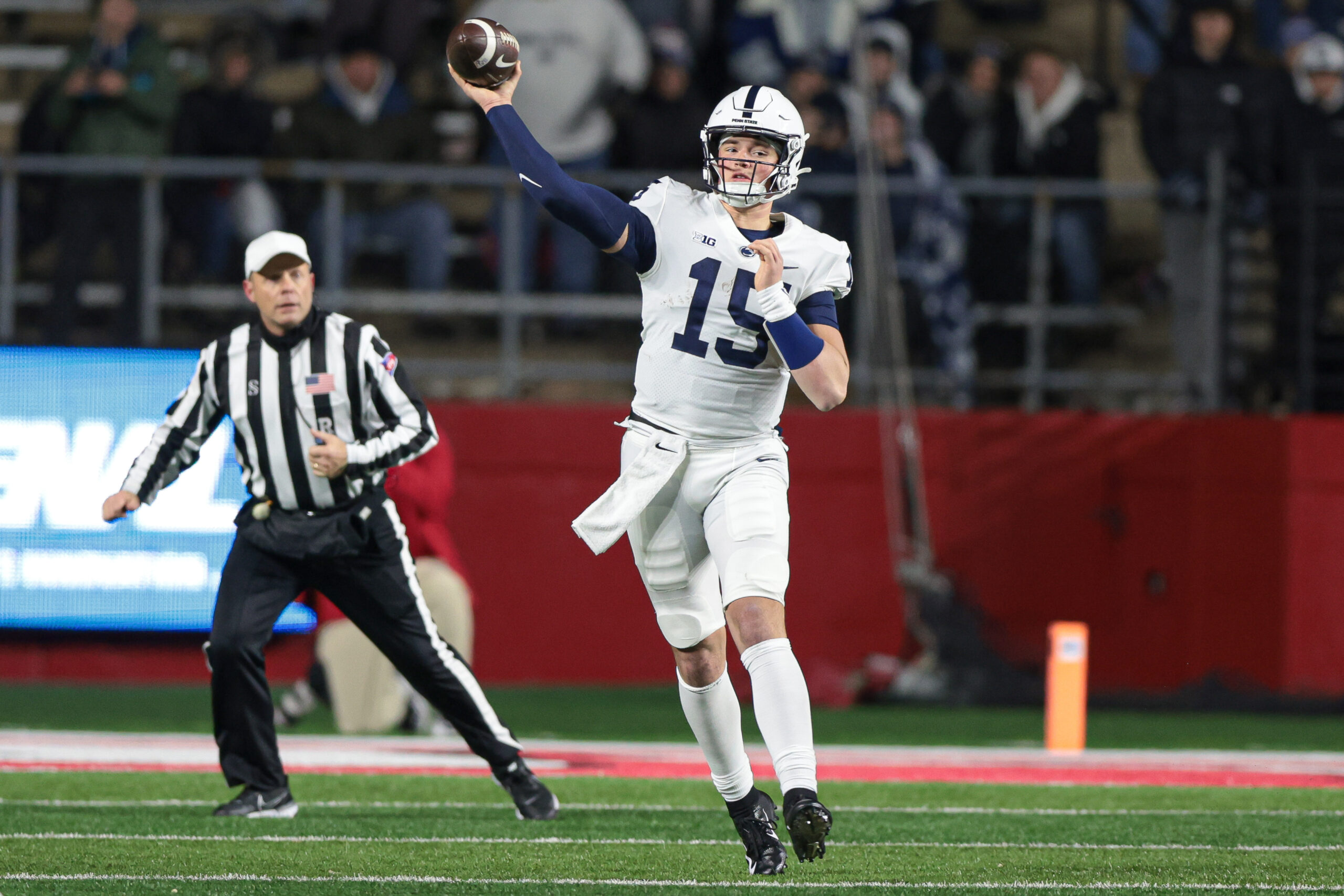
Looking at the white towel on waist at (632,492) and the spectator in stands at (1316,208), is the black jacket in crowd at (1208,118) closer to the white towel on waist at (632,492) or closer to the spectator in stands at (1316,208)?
the spectator in stands at (1316,208)

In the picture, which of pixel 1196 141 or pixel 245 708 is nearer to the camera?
Result: pixel 245 708

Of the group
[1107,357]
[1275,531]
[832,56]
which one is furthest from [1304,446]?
[832,56]

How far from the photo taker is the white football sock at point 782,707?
481 centimetres

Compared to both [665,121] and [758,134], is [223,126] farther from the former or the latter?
[758,134]

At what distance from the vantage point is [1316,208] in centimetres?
1090

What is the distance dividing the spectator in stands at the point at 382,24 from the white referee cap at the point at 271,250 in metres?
5.39

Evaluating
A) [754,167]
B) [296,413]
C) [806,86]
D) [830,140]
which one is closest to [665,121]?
[806,86]

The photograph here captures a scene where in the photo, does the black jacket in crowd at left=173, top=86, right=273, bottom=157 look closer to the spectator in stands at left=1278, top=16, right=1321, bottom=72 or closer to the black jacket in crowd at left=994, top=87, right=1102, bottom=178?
the black jacket in crowd at left=994, top=87, right=1102, bottom=178

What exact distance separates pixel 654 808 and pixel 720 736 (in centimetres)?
143

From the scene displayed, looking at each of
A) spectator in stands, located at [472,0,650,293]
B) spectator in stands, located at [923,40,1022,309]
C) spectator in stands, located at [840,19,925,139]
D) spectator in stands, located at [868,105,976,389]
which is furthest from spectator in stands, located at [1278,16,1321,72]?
spectator in stands, located at [472,0,650,293]

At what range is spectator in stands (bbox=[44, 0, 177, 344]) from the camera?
10.8m

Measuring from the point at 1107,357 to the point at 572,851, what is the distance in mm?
6779

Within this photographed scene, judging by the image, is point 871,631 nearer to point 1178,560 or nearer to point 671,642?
point 1178,560

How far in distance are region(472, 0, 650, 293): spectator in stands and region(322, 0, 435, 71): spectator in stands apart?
0.57m
